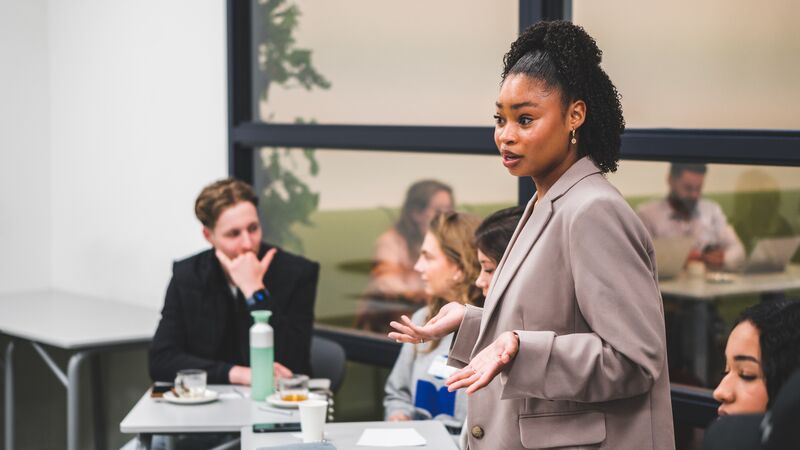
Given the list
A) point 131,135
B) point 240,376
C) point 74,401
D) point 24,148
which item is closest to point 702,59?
point 240,376

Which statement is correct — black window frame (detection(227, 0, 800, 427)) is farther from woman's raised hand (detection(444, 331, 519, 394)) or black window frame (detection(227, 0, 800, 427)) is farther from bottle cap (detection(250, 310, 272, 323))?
woman's raised hand (detection(444, 331, 519, 394))

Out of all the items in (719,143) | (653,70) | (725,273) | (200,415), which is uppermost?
(653,70)

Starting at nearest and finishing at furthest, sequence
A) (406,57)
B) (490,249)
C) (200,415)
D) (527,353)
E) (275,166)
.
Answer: (527,353), (490,249), (200,415), (406,57), (275,166)

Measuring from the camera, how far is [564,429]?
1789 millimetres

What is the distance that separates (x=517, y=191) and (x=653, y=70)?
0.62 metres

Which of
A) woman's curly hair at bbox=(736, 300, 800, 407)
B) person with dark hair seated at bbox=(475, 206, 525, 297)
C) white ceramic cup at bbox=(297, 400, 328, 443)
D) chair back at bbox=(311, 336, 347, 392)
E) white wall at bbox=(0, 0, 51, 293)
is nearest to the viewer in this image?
woman's curly hair at bbox=(736, 300, 800, 407)

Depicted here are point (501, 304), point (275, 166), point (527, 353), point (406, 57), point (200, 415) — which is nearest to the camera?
point (527, 353)

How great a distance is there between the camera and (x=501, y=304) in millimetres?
1831

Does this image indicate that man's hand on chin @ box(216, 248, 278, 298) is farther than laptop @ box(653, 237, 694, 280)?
Yes

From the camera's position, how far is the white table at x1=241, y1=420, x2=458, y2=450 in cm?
250

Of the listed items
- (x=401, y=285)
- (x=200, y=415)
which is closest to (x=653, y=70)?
(x=401, y=285)

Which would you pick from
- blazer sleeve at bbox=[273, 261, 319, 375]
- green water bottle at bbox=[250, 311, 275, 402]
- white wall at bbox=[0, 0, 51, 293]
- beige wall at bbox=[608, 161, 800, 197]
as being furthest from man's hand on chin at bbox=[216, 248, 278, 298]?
white wall at bbox=[0, 0, 51, 293]

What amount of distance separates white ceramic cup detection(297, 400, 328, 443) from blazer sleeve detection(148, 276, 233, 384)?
838mm

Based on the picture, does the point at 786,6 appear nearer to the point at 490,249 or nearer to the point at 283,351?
the point at 490,249
